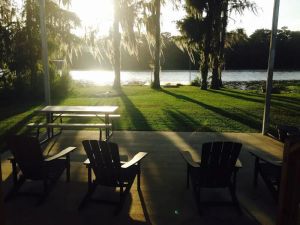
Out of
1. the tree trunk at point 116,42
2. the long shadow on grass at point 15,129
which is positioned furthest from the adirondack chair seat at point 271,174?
the tree trunk at point 116,42

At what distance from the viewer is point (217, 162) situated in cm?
440

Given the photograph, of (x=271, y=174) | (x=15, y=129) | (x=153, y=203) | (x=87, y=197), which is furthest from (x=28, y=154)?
(x=15, y=129)

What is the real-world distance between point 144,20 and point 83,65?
100397mm

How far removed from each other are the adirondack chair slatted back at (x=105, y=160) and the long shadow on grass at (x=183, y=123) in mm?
5309

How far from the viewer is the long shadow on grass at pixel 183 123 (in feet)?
31.6

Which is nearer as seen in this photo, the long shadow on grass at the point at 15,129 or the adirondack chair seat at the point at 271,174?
the adirondack chair seat at the point at 271,174

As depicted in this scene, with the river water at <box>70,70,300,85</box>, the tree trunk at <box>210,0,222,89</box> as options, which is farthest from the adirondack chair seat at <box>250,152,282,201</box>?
the river water at <box>70,70,300,85</box>

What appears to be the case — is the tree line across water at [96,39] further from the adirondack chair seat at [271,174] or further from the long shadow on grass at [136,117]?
the adirondack chair seat at [271,174]

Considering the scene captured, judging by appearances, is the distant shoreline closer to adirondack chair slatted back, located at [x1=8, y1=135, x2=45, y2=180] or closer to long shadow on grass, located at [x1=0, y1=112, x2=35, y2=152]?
long shadow on grass, located at [x1=0, y1=112, x2=35, y2=152]

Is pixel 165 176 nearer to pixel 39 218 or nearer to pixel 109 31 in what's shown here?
pixel 39 218

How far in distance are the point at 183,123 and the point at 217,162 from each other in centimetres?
612

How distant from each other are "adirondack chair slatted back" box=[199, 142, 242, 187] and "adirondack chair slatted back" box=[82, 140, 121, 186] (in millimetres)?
1148

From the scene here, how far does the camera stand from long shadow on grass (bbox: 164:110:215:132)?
963cm

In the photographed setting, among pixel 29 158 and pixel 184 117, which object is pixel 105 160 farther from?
pixel 184 117
